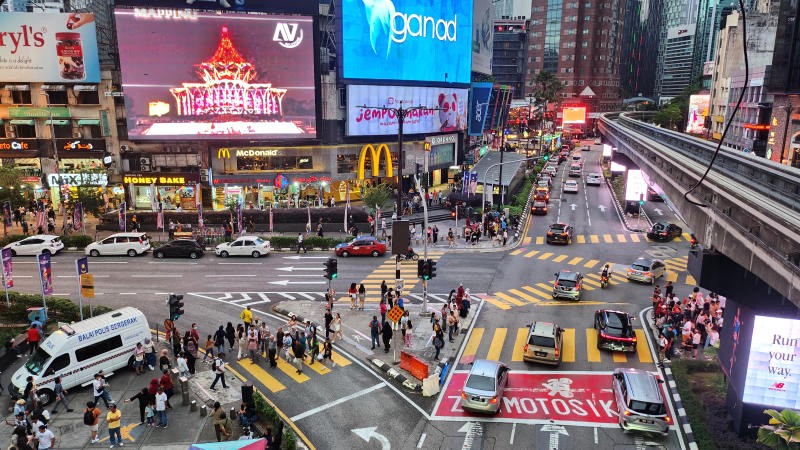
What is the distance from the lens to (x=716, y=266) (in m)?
19.3

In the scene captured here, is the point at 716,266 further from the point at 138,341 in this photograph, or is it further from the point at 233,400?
the point at 138,341

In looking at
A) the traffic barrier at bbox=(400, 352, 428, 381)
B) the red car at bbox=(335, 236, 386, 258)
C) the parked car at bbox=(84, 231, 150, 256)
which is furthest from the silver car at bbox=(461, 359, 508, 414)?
the parked car at bbox=(84, 231, 150, 256)

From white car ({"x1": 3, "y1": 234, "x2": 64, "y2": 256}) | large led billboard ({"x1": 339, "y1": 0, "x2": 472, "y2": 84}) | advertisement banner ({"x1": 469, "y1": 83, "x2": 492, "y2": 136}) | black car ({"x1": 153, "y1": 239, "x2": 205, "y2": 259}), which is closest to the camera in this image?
white car ({"x1": 3, "y1": 234, "x2": 64, "y2": 256})

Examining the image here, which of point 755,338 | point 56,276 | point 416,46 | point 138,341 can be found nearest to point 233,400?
point 138,341

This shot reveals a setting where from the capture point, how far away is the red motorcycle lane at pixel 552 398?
1902 centimetres

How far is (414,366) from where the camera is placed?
21781mm

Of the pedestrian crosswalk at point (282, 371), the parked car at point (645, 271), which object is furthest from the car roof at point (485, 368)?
the parked car at point (645, 271)

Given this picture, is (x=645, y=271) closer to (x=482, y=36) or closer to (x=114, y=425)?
(x=114, y=425)

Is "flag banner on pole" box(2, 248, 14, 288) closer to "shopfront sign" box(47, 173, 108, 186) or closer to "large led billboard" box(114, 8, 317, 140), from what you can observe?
"shopfront sign" box(47, 173, 108, 186)

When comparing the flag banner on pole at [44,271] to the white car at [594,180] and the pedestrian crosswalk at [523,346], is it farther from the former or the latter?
the white car at [594,180]

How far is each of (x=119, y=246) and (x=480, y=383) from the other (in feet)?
102

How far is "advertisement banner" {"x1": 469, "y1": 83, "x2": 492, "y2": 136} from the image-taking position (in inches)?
3017

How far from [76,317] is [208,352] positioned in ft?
27.3

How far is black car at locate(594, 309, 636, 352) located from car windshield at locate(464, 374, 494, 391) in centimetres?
754
